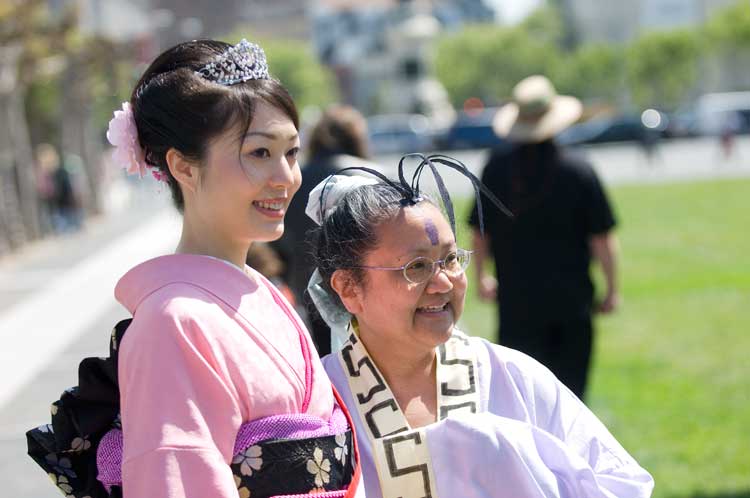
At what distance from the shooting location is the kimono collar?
2139 millimetres

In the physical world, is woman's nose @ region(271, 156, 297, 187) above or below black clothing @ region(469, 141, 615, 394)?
above

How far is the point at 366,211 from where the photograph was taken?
2508 millimetres

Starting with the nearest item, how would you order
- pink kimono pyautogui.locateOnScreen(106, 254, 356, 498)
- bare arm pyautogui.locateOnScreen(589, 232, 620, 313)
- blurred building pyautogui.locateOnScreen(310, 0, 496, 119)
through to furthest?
pink kimono pyautogui.locateOnScreen(106, 254, 356, 498) → bare arm pyautogui.locateOnScreen(589, 232, 620, 313) → blurred building pyautogui.locateOnScreen(310, 0, 496, 119)

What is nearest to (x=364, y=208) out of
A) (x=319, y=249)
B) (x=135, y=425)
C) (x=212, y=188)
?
(x=319, y=249)

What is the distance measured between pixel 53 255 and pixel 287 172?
19102 mm

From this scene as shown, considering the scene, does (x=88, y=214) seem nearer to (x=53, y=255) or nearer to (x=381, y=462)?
(x=53, y=255)

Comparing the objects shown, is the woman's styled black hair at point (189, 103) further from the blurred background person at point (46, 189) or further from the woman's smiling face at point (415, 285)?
the blurred background person at point (46, 189)

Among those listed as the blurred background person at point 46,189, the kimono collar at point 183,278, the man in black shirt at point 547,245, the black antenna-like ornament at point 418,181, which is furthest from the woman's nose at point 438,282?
the blurred background person at point 46,189

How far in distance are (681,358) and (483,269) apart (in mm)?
3841

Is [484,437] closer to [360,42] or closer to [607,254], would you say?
[607,254]

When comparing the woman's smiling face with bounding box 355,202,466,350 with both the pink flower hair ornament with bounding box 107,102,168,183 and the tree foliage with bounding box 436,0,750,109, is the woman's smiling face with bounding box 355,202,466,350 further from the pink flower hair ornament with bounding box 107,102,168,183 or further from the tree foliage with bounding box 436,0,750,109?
the tree foliage with bounding box 436,0,750,109

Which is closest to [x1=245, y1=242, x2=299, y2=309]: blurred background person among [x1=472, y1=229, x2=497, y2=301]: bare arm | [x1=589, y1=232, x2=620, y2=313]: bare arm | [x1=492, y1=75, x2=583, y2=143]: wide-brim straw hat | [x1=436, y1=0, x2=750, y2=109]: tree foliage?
[x1=472, y1=229, x2=497, y2=301]: bare arm

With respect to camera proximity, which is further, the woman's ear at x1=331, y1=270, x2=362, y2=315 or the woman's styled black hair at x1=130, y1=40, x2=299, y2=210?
the woman's ear at x1=331, y1=270, x2=362, y2=315

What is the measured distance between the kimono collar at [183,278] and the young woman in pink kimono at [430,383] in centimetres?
37
